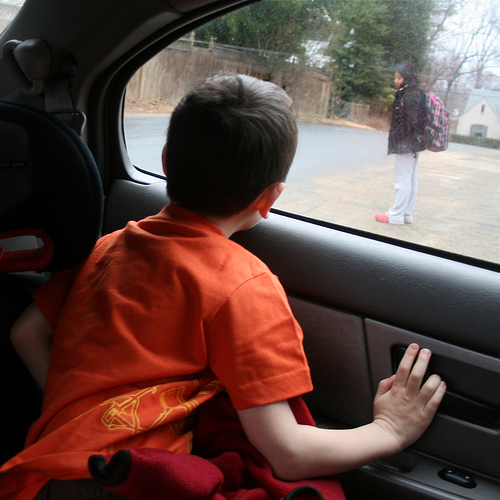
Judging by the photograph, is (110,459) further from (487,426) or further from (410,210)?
(410,210)

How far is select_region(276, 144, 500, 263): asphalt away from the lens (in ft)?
4.77

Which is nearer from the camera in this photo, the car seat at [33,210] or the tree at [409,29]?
the car seat at [33,210]

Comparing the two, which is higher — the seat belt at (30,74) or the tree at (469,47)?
the tree at (469,47)

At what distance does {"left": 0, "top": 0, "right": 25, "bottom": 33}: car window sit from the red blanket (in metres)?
1.43

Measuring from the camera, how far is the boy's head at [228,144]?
3.52 feet

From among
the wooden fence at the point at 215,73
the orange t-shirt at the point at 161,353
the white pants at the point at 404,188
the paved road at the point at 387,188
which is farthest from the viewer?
the wooden fence at the point at 215,73

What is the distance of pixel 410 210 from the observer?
158 cm

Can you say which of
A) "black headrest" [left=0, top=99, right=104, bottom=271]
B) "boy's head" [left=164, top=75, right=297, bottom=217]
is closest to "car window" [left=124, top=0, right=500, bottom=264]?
"boy's head" [left=164, top=75, right=297, bottom=217]

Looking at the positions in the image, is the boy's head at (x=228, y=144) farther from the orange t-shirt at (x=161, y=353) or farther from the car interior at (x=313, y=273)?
the car interior at (x=313, y=273)

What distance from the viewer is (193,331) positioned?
3.40 feet

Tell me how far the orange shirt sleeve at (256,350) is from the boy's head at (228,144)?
20 centimetres

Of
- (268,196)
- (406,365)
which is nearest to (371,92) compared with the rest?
(268,196)

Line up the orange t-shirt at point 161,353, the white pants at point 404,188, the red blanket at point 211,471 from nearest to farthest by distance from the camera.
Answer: the red blanket at point 211,471
the orange t-shirt at point 161,353
the white pants at point 404,188

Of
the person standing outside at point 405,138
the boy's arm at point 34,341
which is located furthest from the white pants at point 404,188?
the boy's arm at point 34,341
